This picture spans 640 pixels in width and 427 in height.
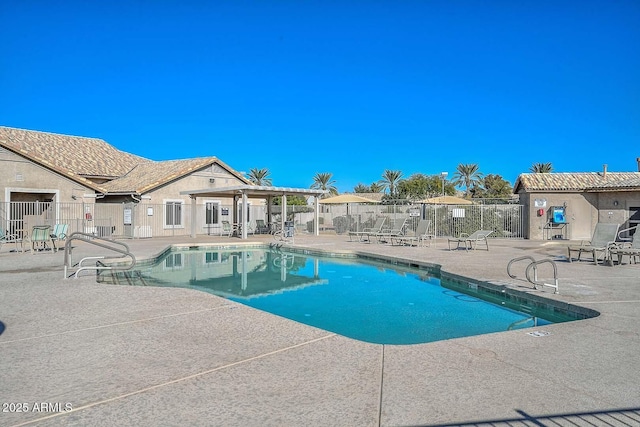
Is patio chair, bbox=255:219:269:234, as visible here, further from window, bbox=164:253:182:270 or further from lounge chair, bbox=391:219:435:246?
window, bbox=164:253:182:270

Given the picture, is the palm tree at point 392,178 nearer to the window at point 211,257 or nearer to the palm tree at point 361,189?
the palm tree at point 361,189

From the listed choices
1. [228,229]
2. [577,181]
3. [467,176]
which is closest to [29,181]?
[228,229]

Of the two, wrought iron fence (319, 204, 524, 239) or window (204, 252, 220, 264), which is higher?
wrought iron fence (319, 204, 524, 239)

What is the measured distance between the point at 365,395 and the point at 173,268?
11.4 m

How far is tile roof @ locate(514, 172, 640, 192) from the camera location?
72.2 feet

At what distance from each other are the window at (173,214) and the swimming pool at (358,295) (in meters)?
10.3

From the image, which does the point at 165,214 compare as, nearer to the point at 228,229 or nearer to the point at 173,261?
the point at 228,229

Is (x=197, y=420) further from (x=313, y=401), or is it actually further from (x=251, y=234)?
(x=251, y=234)

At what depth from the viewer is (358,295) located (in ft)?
30.6

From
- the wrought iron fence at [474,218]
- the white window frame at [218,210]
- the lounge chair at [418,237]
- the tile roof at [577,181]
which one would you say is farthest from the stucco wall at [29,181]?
the tile roof at [577,181]

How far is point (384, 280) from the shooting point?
11.3 m

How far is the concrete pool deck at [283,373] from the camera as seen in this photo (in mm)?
2916

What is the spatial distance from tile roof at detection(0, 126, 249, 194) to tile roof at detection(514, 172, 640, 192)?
58.3 ft

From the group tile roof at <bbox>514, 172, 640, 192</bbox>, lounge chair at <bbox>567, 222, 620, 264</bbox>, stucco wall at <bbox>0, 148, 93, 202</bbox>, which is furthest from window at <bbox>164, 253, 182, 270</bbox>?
tile roof at <bbox>514, 172, 640, 192</bbox>
